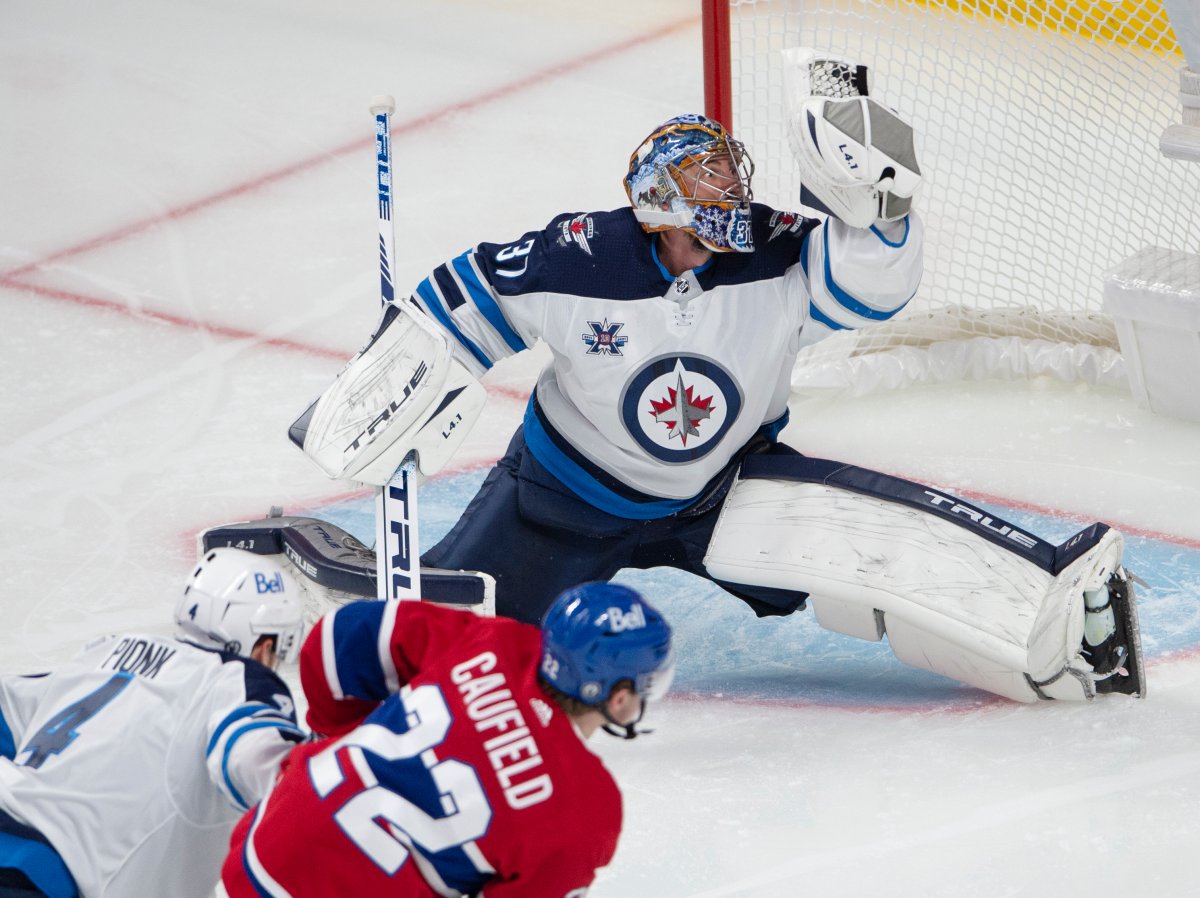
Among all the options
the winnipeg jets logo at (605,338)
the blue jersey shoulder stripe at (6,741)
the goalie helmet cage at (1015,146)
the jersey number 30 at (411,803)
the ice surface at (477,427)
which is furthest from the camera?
the goalie helmet cage at (1015,146)

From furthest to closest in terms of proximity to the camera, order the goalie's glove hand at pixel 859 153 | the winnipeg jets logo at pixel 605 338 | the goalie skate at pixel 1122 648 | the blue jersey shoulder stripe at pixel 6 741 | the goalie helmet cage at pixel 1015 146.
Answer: the goalie helmet cage at pixel 1015 146 → the winnipeg jets logo at pixel 605 338 → the goalie skate at pixel 1122 648 → the goalie's glove hand at pixel 859 153 → the blue jersey shoulder stripe at pixel 6 741

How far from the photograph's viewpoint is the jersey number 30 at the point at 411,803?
1.68m

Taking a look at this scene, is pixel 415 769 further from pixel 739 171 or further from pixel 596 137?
pixel 596 137

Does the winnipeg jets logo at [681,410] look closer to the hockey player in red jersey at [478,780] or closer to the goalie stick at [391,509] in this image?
the goalie stick at [391,509]

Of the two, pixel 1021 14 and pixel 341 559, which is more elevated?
pixel 1021 14

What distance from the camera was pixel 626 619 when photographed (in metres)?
1.72

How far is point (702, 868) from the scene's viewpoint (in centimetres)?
245

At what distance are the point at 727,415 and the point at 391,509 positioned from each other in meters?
0.57

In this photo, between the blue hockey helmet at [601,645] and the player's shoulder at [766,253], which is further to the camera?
the player's shoulder at [766,253]

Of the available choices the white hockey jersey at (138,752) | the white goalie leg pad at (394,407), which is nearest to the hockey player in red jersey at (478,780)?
the white hockey jersey at (138,752)

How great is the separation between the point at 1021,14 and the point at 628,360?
Answer: 2171mm

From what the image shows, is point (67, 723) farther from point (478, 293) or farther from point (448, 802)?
point (478, 293)

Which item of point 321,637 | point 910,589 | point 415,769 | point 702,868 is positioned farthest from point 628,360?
point 415,769

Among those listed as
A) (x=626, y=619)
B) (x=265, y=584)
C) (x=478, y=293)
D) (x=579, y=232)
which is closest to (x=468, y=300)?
(x=478, y=293)
